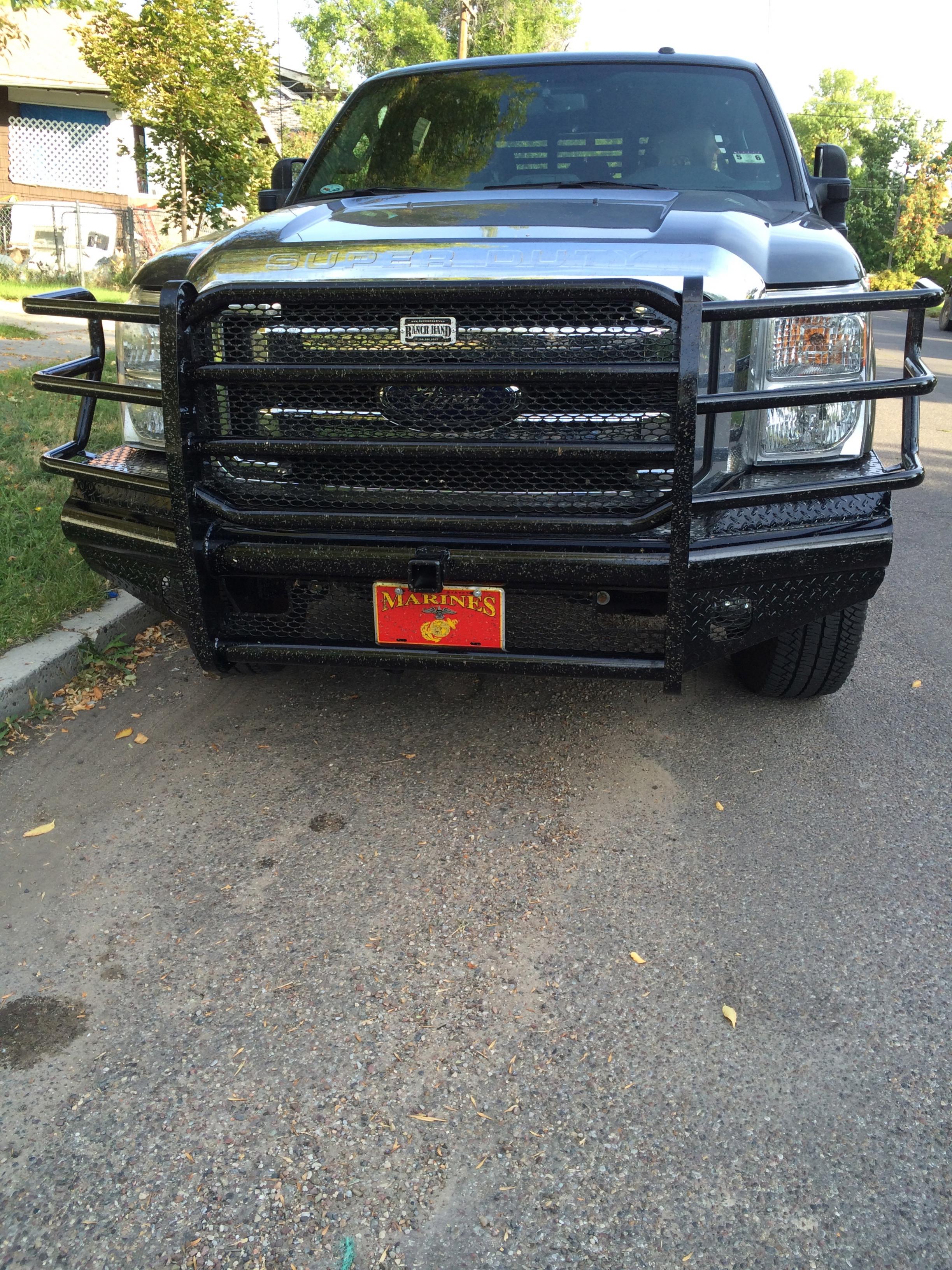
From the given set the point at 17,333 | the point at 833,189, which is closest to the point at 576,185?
the point at 833,189

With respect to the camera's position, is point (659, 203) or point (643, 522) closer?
point (643, 522)

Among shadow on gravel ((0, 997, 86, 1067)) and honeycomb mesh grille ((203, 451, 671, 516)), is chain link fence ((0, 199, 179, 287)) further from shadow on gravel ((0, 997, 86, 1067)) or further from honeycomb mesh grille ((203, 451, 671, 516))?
shadow on gravel ((0, 997, 86, 1067))

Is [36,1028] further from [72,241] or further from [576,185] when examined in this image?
[72,241]

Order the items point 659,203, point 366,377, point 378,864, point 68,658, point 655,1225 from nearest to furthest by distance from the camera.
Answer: point 655,1225, point 366,377, point 378,864, point 659,203, point 68,658

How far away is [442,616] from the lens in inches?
110

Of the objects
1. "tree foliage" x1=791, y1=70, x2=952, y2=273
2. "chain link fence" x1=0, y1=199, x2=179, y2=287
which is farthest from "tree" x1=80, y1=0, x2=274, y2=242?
"tree foliage" x1=791, y1=70, x2=952, y2=273

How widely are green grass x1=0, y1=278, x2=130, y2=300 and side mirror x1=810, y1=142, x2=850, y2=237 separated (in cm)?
1136

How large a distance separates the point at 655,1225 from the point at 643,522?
1548mm

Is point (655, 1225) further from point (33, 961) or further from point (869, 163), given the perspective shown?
point (869, 163)

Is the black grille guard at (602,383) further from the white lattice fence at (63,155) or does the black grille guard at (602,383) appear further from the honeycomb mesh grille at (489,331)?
the white lattice fence at (63,155)

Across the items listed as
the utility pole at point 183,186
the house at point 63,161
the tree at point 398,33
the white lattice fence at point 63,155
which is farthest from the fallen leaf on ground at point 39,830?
the tree at point 398,33

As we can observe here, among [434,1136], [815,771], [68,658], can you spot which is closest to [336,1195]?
[434,1136]

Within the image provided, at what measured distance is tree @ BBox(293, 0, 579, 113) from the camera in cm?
3831

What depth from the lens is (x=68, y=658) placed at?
3.82m
